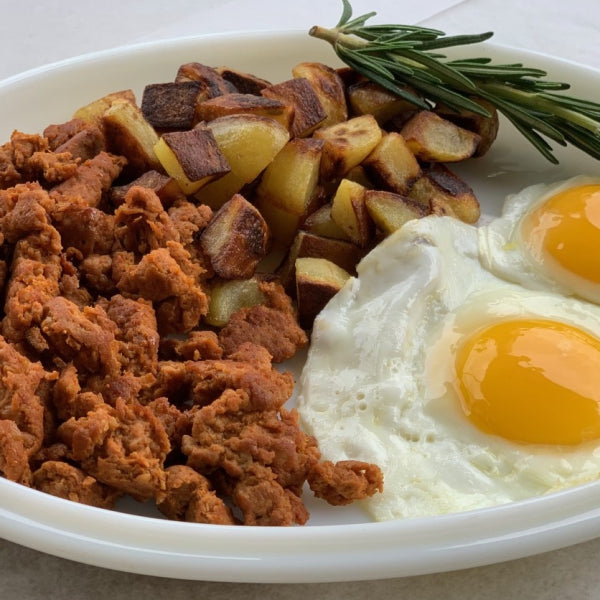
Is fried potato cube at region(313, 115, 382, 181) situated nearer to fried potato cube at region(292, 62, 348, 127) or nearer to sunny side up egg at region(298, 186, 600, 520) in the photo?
fried potato cube at region(292, 62, 348, 127)

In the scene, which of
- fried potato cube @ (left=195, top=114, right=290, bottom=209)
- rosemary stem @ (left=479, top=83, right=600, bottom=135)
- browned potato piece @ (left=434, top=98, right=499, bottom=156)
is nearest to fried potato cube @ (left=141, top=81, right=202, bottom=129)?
fried potato cube @ (left=195, top=114, right=290, bottom=209)

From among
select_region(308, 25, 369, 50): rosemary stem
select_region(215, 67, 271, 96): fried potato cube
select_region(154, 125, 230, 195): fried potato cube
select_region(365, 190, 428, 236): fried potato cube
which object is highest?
select_region(308, 25, 369, 50): rosemary stem

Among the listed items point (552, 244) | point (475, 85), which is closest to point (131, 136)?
point (475, 85)

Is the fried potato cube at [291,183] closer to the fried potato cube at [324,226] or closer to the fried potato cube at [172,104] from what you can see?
the fried potato cube at [324,226]

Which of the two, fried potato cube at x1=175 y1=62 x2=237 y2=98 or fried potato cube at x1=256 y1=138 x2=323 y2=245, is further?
fried potato cube at x1=175 y1=62 x2=237 y2=98

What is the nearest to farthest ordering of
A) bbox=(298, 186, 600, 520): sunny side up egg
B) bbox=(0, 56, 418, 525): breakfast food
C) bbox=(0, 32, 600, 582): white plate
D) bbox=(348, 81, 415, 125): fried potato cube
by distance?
bbox=(0, 32, 600, 582): white plate
bbox=(0, 56, 418, 525): breakfast food
bbox=(298, 186, 600, 520): sunny side up egg
bbox=(348, 81, 415, 125): fried potato cube

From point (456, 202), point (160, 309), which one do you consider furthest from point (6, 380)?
point (456, 202)

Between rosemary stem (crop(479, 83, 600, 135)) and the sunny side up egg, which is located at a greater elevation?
rosemary stem (crop(479, 83, 600, 135))
